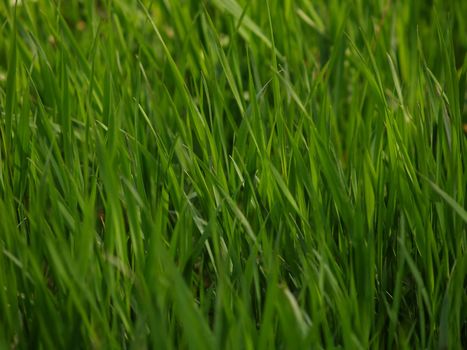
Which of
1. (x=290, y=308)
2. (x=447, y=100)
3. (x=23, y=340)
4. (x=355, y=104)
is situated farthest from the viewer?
(x=355, y=104)

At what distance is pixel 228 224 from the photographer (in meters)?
1.36

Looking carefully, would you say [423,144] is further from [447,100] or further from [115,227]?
[115,227]

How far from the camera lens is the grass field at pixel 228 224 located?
116 centimetres

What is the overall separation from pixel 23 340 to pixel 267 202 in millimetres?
475

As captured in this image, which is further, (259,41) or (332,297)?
(259,41)

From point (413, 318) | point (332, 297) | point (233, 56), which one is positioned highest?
point (233, 56)

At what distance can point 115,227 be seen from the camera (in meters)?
1.26

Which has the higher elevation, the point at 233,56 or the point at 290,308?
the point at 233,56

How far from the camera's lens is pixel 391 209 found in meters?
1.43

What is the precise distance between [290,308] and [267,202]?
1.33 ft

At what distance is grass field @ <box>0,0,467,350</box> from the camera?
45.5 inches

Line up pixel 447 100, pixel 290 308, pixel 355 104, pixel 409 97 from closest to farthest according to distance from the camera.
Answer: pixel 290 308 → pixel 447 100 → pixel 355 104 → pixel 409 97

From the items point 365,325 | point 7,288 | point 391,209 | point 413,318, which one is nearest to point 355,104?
point 391,209

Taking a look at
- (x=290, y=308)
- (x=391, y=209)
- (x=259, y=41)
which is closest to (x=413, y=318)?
(x=391, y=209)
